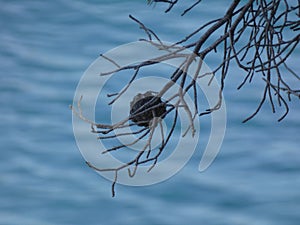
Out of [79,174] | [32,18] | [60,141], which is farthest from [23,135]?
[32,18]

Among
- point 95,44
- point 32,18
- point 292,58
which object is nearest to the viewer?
point 292,58

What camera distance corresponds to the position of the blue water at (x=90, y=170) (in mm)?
3381

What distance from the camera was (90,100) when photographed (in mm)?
4035

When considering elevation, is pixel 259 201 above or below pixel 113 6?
below

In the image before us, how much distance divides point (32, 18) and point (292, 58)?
1.91 meters

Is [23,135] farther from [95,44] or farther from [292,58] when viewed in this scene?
[292,58]

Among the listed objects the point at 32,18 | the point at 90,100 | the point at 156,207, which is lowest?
the point at 156,207

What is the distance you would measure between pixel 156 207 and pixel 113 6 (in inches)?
90.0

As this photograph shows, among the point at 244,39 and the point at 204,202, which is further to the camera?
the point at 244,39

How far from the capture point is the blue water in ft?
11.1

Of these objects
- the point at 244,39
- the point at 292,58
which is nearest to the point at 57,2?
the point at 244,39

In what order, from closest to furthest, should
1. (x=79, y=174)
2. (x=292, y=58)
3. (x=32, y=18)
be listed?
(x=79, y=174) < (x=292, y=58) < (x=32, y=18)

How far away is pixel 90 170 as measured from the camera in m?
3.69

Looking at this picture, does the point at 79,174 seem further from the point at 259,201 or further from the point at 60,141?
the point at 259,201
